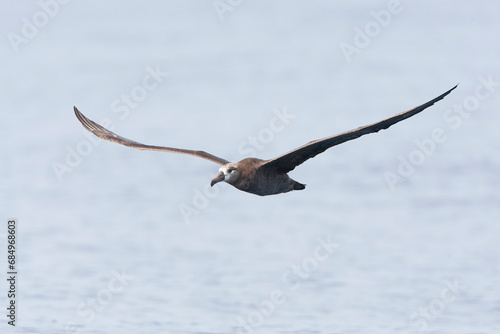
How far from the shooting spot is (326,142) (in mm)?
12344

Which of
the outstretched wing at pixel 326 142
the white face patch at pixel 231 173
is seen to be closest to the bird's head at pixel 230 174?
the white face patch at pixel 231 173

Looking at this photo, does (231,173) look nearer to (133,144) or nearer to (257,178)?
(257,178)

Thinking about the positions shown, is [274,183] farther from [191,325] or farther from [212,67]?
[212,67]

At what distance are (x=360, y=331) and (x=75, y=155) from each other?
12368 millimetres

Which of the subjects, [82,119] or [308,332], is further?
[82,119]

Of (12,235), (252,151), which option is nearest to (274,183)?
(12,235)

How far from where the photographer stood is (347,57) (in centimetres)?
3788

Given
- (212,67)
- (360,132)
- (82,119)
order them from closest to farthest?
(360,132) < (82,119) < (212,67)

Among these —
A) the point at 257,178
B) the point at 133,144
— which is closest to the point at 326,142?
the point at 257,178

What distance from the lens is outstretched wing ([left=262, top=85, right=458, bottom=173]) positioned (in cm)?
1126

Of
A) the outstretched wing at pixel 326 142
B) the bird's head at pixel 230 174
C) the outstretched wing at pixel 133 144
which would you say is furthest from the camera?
the outstretched wing at pixel 133 144

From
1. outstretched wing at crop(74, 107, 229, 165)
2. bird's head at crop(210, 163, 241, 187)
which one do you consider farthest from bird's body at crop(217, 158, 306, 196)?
outstretched wing at crop(74, 107, 229, 165)

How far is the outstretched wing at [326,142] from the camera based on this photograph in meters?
11.3

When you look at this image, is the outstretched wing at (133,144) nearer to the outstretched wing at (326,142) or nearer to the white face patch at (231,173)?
the white face patch at (231,173)
